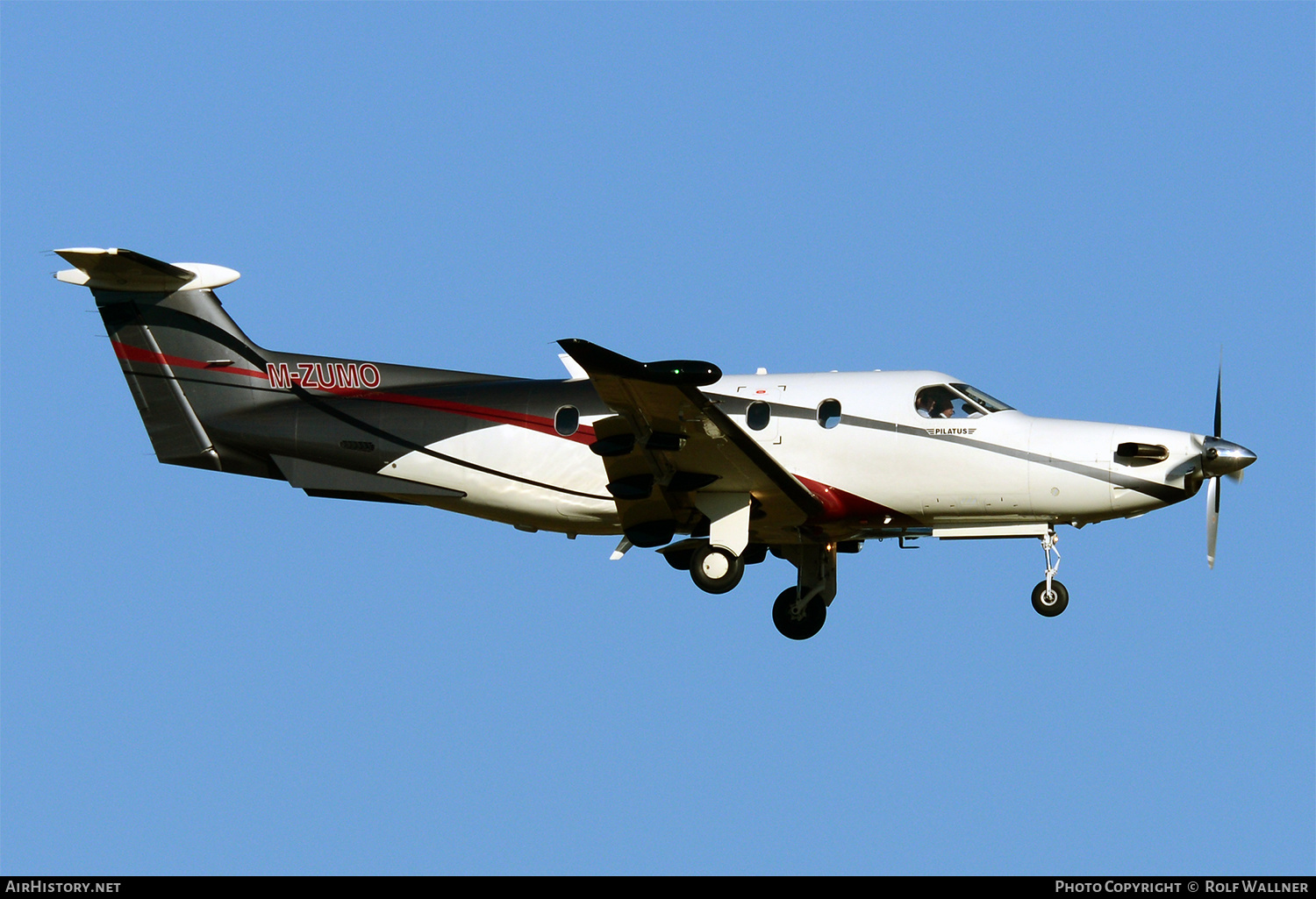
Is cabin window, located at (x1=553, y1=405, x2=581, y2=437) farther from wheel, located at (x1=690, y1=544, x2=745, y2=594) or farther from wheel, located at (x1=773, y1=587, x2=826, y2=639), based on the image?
wheel, located at (x1=773, y1=587, x2=826, y2=639)

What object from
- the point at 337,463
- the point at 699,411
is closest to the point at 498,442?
the point at 337,463

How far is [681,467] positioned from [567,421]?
1.75m

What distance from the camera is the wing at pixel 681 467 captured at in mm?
15891

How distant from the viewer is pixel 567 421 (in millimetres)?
18359

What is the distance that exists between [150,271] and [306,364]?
2330 millimetres

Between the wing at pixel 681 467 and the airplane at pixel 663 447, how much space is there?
3cm

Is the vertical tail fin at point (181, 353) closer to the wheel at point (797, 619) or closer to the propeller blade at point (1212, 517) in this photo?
the wheel at point (797, 619)

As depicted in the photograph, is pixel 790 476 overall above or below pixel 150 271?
below

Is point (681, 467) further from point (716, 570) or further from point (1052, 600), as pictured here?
point (1052, 600)

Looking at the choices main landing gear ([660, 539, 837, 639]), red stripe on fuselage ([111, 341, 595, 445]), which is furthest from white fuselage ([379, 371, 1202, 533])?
main landing gear ([660, 539, 837, 639])

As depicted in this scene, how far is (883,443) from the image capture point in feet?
57.2

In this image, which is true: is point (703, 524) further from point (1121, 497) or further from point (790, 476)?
point (1121, 497)

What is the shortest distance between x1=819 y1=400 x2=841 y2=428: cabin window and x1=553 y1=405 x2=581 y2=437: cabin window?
3002mm
